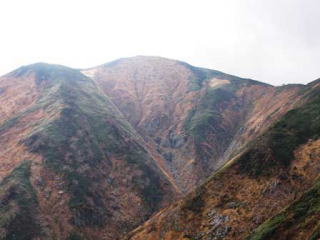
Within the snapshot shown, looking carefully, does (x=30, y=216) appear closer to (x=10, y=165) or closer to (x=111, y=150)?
(x=10, y=165)

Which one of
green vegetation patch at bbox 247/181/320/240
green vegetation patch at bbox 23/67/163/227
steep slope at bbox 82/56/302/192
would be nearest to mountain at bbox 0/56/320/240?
green vegetation patch at bbox 247/181/320/240

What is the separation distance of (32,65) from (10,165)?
255 ft

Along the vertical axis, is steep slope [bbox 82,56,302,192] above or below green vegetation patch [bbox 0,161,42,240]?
above

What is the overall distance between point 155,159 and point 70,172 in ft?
90.8

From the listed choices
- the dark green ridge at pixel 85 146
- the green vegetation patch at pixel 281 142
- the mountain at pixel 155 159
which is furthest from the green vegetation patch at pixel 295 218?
the dark green ridge at pixel 85 146

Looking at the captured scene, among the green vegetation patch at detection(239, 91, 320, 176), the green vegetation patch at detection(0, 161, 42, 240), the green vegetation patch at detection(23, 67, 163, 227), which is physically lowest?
the green vegetation patch at detection(0, 161, 42, 240)

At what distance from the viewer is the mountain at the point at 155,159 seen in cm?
4134

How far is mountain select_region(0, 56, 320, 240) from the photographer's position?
41344mm

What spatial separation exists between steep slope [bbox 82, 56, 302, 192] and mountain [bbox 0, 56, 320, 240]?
0.43m

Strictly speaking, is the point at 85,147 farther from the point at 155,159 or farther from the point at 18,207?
the point at 18,207

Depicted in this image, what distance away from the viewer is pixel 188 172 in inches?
3196

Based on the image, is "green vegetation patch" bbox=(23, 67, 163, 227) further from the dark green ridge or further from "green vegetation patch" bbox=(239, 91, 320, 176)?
"green vegetation patch" bbox=(239, 91, 320, 176)

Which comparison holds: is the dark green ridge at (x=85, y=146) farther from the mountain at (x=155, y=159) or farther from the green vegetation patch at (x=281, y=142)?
the green vegetation patch at (x=281, y=142)

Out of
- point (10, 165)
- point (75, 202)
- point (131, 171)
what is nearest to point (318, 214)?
point (75, 202)
